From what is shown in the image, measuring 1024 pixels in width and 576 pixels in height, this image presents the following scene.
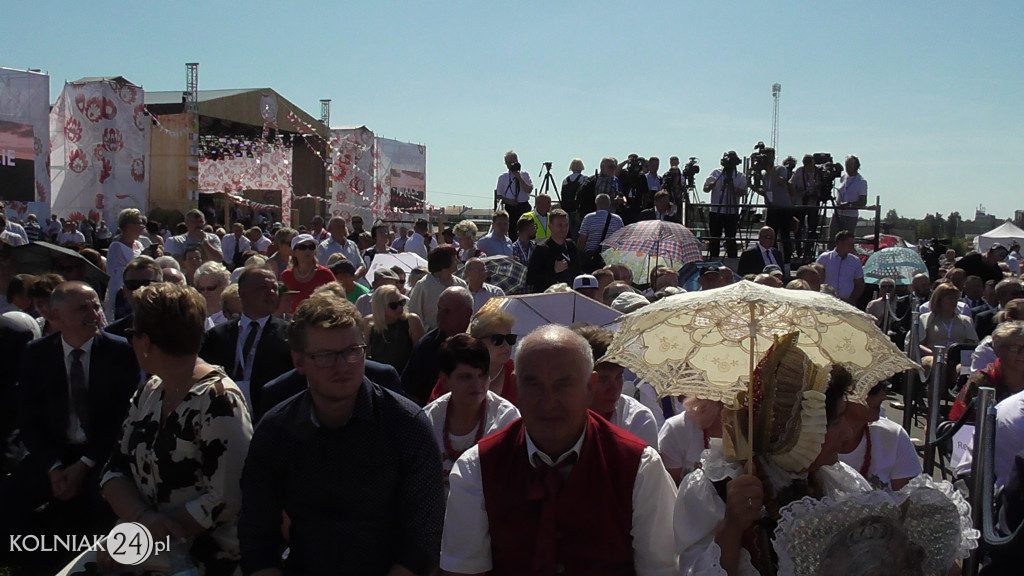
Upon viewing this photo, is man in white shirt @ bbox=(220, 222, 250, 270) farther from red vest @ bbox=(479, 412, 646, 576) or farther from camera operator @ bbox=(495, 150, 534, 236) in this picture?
red vest @ bbox=(479, 412, 646, 576)

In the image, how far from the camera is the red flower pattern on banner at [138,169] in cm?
2294

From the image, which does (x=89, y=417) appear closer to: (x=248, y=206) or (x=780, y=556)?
(x=780, y=556)

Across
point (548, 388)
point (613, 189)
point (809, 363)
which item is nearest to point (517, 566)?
point (548, 388)

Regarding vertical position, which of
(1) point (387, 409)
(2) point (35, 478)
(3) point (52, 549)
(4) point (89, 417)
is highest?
(1) point (387, 409)

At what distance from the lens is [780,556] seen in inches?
91.4

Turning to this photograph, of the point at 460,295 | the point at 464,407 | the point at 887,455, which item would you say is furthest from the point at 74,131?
the point at 887,455

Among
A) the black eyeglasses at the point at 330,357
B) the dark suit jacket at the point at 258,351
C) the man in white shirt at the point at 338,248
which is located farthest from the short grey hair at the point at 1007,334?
the man in white shirt at the point at 338,248

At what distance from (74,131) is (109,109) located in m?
1.07

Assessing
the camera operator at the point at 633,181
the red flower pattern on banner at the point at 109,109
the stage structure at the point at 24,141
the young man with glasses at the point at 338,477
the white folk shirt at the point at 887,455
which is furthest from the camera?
the red flower pattern on banner at the point at 109,109

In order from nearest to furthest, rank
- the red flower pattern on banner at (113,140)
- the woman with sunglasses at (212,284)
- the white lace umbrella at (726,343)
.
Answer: the white lace umbrella at (726,343) → the woman with sunglasses at (212,284) → the red flower pattern on banner at (113,140)

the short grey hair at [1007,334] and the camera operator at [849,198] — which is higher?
the camera operator at [849,198]

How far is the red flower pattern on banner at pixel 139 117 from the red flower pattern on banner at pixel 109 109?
609 millimetres

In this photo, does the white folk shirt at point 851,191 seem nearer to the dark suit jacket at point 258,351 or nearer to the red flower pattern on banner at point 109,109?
the dark suit jacket at point 258,351

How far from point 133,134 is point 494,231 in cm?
1650
